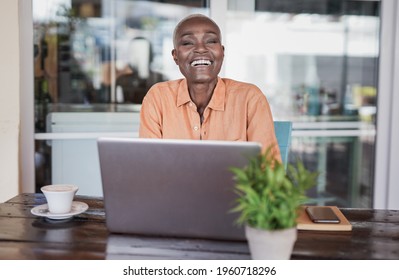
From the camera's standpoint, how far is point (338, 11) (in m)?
4.39

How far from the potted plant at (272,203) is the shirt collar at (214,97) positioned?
40.4 inches

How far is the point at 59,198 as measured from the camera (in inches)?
63.8

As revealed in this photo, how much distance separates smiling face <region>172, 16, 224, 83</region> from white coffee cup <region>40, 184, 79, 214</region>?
0.77m

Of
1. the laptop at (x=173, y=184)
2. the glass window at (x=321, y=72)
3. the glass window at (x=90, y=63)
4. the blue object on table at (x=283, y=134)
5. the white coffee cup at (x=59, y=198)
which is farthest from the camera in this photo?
the glass window at (x=321, y=72)

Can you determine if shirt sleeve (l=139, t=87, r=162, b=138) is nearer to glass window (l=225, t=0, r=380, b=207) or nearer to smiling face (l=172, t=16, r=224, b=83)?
smiling face (l=172, t=16, r=224, b=83)

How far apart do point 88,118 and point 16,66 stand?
0.74 metres

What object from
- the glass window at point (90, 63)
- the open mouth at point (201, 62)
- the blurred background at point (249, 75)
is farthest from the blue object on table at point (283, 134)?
the glass window at point (90, 63)

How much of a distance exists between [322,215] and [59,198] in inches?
33.8

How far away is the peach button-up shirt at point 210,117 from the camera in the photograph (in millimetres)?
2176

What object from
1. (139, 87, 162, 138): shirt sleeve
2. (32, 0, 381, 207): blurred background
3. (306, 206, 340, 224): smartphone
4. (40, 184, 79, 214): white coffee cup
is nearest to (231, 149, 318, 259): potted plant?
(306, 206, 340, 224): smartphone

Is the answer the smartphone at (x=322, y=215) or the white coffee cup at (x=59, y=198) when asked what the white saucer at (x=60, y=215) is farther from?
the smartphone at (x=322, y=215)

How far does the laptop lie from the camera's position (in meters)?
1.30

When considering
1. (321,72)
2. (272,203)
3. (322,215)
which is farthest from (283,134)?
(321,72)
